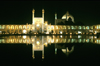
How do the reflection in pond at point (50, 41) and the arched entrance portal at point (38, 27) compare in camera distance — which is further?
the arched entrance portal at point (38, 27)

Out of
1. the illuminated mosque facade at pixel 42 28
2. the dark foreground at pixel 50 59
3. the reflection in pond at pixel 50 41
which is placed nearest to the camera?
the dark foreground at pixel 50 59

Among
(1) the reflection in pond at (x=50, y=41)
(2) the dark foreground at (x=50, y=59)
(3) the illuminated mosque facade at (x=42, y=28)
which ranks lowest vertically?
(2) the dark foreground at (x=50, y=59)

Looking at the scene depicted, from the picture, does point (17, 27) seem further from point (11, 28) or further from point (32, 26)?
point (32, 26)

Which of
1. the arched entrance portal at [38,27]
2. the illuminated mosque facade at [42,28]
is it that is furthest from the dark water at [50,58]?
the arched entrance portal at [38,27]

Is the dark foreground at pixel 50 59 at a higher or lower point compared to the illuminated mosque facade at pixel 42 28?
lower

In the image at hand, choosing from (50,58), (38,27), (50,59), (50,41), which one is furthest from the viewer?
(38,27)

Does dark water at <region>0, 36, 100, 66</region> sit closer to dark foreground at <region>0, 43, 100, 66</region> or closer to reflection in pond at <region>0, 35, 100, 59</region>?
dark foreground at <region>0, 43, 100, 66</region>

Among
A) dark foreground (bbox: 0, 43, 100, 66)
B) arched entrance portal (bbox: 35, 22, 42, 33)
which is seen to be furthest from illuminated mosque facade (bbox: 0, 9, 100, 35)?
dark foreground (bbox: 0, 43, 100, 66)

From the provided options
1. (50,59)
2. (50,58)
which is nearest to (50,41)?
(50,58)

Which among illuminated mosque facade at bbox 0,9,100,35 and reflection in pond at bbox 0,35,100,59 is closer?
reflection in pond at bbox 0,35,100,59

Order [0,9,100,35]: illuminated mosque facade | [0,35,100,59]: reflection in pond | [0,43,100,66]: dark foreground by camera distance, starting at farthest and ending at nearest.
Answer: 1. [0,9,100,35]: illuminated mosque facade
2. [0,35,100,59]: reflection in pond
3. [0,43,100,66]: dark foreground

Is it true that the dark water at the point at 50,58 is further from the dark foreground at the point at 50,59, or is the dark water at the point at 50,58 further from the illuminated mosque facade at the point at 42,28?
the illuminated mosque facade at the point at 42,28

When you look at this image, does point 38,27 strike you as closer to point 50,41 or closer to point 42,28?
point 42,28

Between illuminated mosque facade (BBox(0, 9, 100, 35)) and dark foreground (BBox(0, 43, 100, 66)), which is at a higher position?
illuminated mosque facade (BBox(0, 9, 100, 35))
